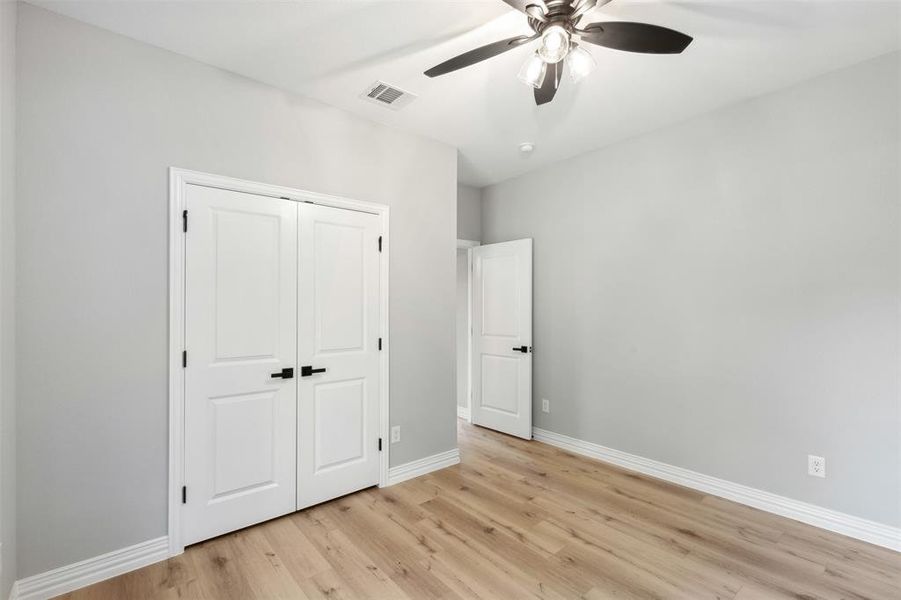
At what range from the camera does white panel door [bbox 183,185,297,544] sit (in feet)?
7.49

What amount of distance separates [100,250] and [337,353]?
1411mm

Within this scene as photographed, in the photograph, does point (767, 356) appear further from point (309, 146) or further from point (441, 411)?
point (309, 146)

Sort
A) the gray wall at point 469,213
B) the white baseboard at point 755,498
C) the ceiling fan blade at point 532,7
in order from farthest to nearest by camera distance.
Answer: the gray wall at point 469,213, the white baseboard at point 755,498, the ceiling fan blade at point 532,7

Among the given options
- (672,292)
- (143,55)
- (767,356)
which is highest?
(143,55)

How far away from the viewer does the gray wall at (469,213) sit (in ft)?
15.1

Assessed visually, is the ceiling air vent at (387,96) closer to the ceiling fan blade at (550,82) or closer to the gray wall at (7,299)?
the ceiling fan blade at (550,82)

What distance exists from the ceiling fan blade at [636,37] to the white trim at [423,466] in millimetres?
Result: 2971

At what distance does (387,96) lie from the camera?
271cm

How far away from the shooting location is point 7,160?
68.4 inches

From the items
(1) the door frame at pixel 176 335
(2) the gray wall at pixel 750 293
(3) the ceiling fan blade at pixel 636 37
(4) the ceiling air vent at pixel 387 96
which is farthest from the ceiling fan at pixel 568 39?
(2) the gray wall at pixel 750 293

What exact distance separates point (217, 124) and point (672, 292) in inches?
133

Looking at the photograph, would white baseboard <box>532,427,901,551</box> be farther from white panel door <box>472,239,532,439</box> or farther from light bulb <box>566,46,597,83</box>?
light bulb <box>566,46,597,83</box>

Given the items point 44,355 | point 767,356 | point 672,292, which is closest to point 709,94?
point 672,292

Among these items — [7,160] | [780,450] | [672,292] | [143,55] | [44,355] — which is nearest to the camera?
[7,160]
